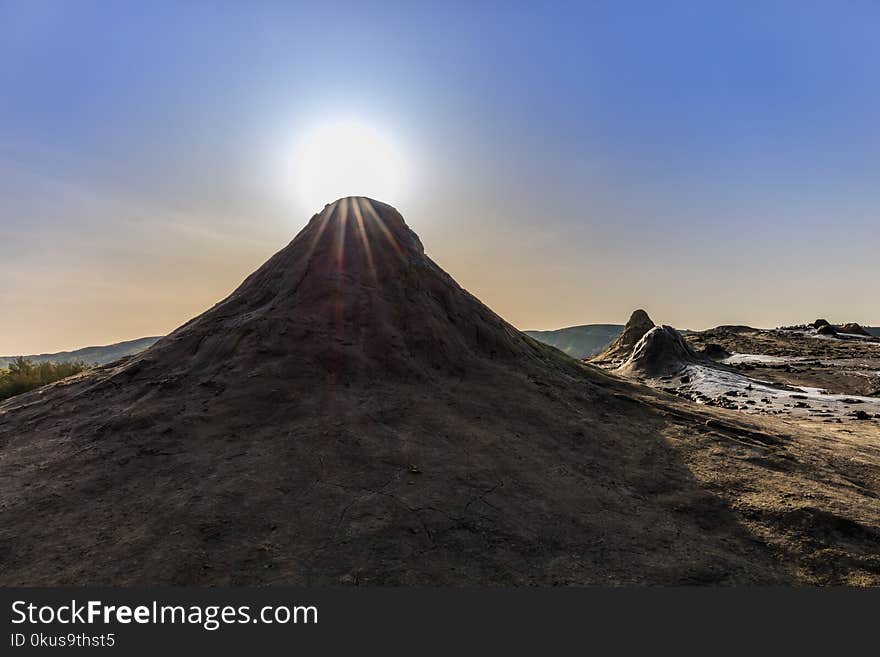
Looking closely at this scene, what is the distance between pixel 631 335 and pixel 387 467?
41.8m

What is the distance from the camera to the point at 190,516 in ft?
21.0

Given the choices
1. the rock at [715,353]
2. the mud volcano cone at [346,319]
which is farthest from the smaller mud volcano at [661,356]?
the mud volcano cone at [346,319]

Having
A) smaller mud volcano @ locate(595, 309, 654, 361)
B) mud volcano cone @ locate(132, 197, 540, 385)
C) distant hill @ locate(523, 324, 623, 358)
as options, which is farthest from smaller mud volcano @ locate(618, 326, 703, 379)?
distant hill @ locate(523, 324, 623, 358)

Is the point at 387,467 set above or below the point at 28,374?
below

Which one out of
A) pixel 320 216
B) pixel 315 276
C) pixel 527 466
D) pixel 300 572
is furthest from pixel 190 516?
pixel 320 216

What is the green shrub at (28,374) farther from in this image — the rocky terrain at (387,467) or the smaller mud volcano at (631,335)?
the smaller mud volcano at (631,335)

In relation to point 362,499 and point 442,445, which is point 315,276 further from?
point 362,499

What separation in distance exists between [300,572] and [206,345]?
872 cm

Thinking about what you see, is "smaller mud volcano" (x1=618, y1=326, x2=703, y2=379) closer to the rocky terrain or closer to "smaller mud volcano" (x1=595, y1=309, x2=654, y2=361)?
"smaller mud volcano" (x1=595, y1=309, x2=654, y2=361)

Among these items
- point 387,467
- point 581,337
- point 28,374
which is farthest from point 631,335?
point 581,337

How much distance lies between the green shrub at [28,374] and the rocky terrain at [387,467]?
4.25m

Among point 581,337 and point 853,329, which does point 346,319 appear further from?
point 581,337

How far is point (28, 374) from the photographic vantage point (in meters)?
17.0

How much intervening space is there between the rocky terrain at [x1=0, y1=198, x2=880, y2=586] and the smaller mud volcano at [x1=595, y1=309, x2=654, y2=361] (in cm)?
2775
